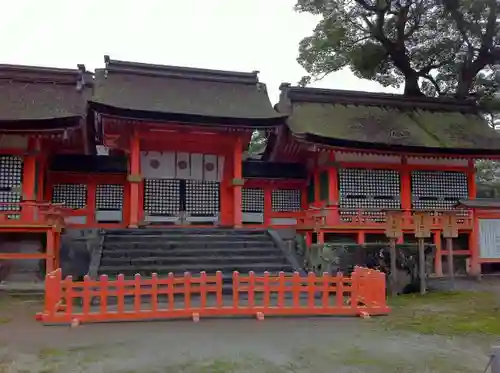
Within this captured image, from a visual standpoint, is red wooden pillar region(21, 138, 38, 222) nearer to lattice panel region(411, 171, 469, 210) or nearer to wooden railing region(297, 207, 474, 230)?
wooden railing region(297, 207, 474, 230)

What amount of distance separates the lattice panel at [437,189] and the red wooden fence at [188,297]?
951 cm

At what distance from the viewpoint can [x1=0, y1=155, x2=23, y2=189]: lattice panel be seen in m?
14.6

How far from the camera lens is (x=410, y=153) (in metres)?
17.2

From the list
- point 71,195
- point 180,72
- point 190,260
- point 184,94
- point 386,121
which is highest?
point 180,72

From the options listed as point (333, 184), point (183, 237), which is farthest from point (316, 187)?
point (183, 237)

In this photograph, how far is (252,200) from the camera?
750 inches

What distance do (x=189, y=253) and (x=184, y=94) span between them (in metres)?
7.89

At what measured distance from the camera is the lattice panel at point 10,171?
14.6m

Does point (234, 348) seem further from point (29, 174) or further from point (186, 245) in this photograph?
point (29, 174)

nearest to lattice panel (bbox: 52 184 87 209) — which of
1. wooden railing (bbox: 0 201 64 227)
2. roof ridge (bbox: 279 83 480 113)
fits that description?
wooden railing (bbox: 0 201 64 227)

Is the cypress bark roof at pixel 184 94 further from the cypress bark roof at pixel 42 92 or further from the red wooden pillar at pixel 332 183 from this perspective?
the red wooden pillar at pixel 332 183

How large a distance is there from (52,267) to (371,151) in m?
11.0

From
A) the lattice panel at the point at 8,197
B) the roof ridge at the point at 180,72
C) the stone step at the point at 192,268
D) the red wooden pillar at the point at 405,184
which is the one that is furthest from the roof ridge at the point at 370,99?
the lattice panel at the point at 8,197

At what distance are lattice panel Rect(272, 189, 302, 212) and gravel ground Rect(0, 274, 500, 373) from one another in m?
10.6
